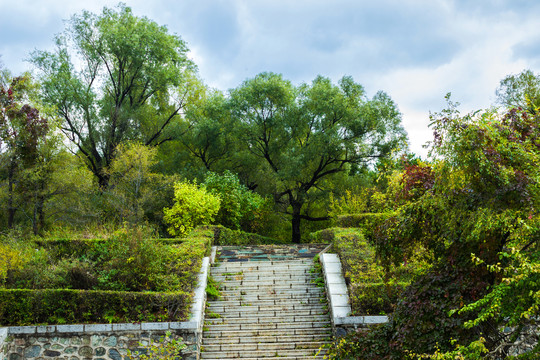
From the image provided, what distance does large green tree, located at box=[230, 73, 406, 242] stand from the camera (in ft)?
73.7

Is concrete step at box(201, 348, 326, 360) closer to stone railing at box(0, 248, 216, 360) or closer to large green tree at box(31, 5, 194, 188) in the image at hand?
stone railing at box(0, 248, 216, 360)

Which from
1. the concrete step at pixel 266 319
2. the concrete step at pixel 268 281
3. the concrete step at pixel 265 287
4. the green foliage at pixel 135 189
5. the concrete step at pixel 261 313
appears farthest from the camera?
the green foliage at pixel 135 189

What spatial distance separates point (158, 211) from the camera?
22312mm

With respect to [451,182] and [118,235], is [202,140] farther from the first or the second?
[451,182]

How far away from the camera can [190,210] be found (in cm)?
1791

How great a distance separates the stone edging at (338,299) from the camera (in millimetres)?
8797

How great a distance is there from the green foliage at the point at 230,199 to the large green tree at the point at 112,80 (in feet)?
22.1

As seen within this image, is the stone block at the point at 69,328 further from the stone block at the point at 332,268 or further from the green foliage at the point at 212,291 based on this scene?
the stone block at the point at 332,268

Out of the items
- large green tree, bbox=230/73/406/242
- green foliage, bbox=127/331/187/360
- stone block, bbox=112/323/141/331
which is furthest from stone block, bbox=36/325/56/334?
large green tree, bbox=230/73/406/242

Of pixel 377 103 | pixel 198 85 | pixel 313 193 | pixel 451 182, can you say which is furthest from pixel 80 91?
pixel 451 182

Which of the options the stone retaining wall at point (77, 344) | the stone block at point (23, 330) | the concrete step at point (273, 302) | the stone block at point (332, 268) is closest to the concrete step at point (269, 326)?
the concrete step at point (273, 302)

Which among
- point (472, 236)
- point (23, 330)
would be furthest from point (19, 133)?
point (472, 236)

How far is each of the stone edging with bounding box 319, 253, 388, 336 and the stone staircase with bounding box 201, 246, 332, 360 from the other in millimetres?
513

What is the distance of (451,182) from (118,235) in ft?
26.5
